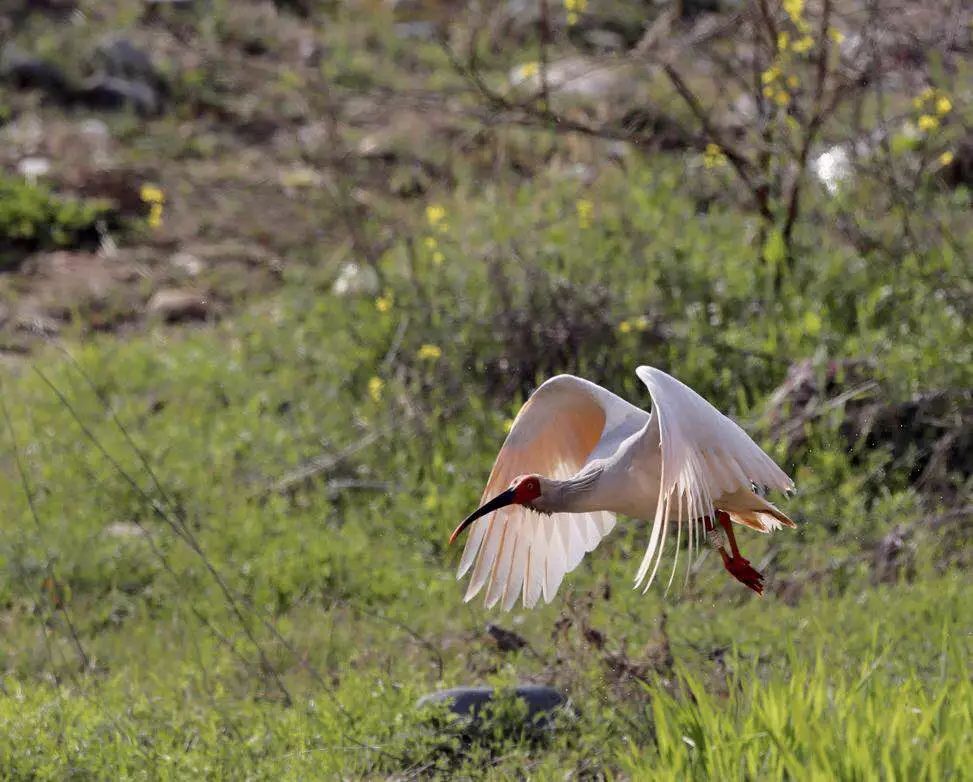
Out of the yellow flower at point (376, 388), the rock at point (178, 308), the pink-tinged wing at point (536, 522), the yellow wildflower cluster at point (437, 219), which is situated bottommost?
the rock at point (178, 308)

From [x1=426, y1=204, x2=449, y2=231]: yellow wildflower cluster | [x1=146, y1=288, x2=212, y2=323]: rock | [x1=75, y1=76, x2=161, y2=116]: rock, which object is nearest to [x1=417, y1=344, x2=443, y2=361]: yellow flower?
[x1=426, y1=204, x2=449, y2=231]: yellow wildflower cluster

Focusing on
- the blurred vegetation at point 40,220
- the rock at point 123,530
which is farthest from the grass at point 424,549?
the blurred vegetation at point 40,220

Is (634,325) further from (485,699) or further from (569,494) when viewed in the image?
(569,494)

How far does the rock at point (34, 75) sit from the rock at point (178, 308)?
343 centimetres

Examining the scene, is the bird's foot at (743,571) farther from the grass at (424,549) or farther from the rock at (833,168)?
the rock at (833,168)

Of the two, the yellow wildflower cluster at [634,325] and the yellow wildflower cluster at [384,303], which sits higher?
the yellow wildflower cluster at [634,325]

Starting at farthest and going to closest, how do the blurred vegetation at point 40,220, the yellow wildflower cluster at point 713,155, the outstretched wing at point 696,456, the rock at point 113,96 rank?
1. the rock at point 113,96
2. the blurred vegetation at point 40,220
3. the yellow wildflower cluster at point 713,155
4. the outstretched wing at point 696,456

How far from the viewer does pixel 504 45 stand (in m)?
13.2

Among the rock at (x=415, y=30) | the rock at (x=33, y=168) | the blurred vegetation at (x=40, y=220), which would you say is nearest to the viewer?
the blurred vegetation at (x=40, y=220)

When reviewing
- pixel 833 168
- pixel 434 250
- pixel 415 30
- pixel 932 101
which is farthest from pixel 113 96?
pixel 932 101

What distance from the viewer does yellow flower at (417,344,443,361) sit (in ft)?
26.1

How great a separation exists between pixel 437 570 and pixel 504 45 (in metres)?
7.46

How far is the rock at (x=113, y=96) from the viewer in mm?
12500

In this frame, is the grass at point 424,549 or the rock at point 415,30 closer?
the grass at point 424,549
